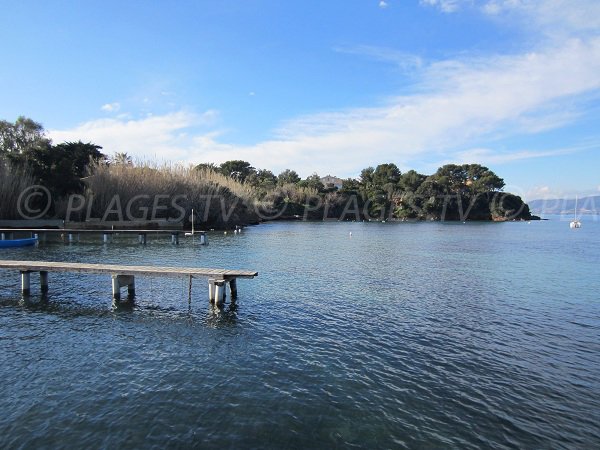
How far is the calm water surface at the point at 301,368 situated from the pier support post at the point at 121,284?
17.4 inches

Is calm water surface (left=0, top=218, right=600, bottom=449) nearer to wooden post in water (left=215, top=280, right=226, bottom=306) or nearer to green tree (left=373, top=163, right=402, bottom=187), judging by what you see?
wooden post in water (left=215, top=280, right=226, bottom=306)

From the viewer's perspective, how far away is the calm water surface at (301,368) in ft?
20.3

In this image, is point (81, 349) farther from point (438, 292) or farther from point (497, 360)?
point (438, 292)

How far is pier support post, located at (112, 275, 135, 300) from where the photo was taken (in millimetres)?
14070

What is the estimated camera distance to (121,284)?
14367 millimetres

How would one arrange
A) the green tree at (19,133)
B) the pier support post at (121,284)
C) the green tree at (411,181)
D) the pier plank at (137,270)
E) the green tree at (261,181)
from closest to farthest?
A: 1. the pier plank at (137,270)
2. the pier support post at (121,284)
3. the green tree at (19,133)
4. the green tree at (261,181)
5. the green tree at (411,181)

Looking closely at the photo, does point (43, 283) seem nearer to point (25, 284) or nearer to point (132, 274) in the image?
point (25, 284)

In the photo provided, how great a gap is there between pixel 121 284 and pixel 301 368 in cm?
892

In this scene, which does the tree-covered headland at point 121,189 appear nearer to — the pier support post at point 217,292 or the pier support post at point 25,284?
the pier support post at point 25,284

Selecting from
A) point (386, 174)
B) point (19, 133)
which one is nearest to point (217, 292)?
point (19, 133)

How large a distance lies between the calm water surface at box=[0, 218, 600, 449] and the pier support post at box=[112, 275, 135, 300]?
0.44 metres

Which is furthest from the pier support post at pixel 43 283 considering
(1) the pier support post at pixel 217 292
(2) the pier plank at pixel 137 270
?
(1) the pier support post at pixel 217 292

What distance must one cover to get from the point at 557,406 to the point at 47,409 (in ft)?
29.7

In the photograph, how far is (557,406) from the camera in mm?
7129
